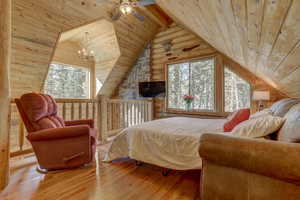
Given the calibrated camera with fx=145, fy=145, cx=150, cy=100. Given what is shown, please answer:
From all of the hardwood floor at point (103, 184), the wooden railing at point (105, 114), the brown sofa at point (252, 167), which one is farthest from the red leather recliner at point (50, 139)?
the brown sofa at point (252, 167)

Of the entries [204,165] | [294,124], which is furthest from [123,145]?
[294,124]

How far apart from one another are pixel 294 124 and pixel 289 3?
2.76 feet

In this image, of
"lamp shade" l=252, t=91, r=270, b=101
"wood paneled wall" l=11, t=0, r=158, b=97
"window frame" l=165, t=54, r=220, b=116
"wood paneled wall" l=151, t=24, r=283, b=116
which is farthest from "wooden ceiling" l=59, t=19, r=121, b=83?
"lamp shade" l=252, t=91, r=270, b=101

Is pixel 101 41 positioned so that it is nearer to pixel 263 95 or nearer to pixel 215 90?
pixel 215 90

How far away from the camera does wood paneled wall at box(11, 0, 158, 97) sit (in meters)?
2.90

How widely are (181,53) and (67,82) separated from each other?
4192 mm

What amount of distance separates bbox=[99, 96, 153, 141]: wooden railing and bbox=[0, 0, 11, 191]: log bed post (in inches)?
70.7

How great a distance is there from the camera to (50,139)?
76.2 inches

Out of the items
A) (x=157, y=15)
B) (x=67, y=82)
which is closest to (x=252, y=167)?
(x=157, y=15)

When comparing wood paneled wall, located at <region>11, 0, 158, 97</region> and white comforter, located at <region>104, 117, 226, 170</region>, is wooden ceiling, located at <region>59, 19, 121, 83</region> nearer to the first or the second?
wood paneled wall, located at <region>11, 0, 158, 97</region>

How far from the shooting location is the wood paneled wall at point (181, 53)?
3518 mm

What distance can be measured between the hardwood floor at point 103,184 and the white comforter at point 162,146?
0.69ft

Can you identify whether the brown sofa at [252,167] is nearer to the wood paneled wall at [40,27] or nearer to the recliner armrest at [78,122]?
the recliner armrest at [78,122]

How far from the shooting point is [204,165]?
1.35 m
